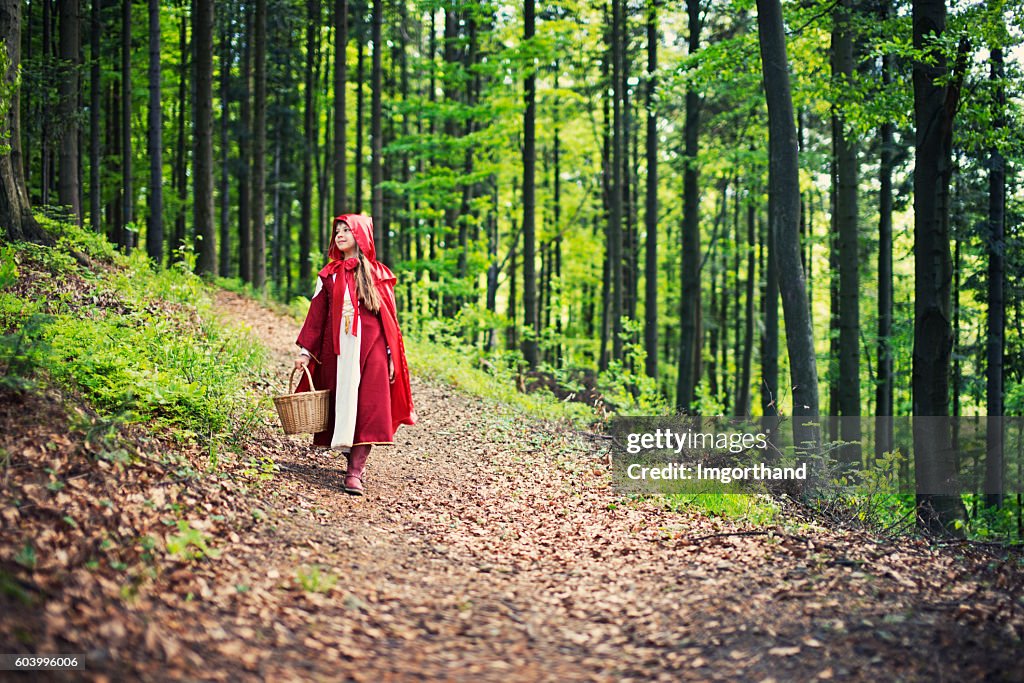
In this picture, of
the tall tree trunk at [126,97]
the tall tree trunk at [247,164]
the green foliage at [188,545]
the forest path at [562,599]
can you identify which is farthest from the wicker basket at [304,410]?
the tall tree trunk at [247,164]

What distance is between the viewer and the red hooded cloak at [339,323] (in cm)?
693

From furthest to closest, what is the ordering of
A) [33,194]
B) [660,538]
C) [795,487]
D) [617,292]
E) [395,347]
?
[33,194] < [617,292] < [795,487] < [395,347] < [660,538]

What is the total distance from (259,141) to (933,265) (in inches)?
634

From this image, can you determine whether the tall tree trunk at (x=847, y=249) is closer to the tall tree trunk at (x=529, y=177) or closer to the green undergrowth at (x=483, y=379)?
the green undergrowth at (x=483, y=379)

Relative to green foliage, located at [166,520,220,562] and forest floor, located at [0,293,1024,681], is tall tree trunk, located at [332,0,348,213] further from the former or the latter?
green foliage, located at [166,520,220,562]

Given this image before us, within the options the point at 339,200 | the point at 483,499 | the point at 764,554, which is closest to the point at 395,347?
the point at 483,499

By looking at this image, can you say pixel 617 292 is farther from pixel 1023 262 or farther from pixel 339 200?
pixel 1023 262

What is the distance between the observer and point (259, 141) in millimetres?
19125

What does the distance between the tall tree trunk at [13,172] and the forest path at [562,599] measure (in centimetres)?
457

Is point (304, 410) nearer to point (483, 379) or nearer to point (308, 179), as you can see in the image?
point (483, 379)

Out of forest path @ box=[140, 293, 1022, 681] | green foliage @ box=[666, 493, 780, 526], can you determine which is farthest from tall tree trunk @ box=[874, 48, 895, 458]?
forest path @ box=[140, 293, 1022, 681]

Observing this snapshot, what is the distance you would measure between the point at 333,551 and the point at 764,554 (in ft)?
10.0

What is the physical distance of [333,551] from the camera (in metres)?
5.06

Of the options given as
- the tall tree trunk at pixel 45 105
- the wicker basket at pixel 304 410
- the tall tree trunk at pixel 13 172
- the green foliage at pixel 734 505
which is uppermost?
the tall tree trunk at pixel 45 105
